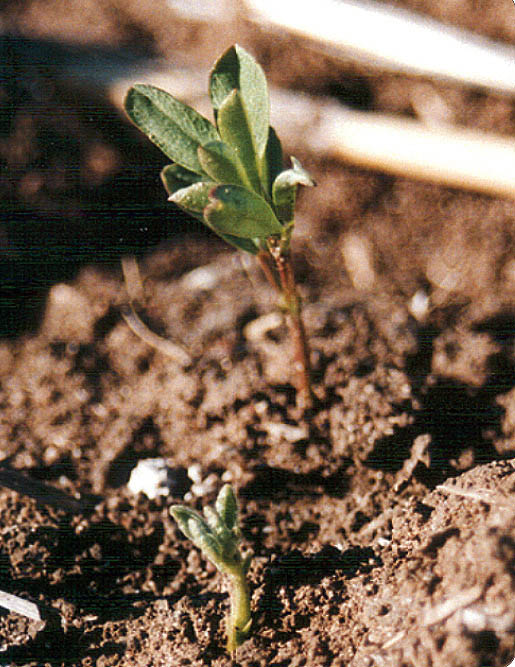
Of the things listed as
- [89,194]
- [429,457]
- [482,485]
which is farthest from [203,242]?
[482,485]

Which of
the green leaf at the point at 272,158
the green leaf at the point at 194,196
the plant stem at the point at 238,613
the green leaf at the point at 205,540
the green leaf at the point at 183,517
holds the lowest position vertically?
the plant stem at the point at 238,613

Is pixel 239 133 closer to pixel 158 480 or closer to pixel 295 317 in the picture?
pixel 295 317

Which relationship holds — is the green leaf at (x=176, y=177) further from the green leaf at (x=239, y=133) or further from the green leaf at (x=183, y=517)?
the green leaf at (x=183, y=517)

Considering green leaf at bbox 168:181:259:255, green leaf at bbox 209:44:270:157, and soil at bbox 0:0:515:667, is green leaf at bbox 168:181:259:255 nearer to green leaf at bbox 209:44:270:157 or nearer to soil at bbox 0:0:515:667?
green leaf at bbox 209:44:270:157

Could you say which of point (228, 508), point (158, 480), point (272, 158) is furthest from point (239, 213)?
point (158, 480)

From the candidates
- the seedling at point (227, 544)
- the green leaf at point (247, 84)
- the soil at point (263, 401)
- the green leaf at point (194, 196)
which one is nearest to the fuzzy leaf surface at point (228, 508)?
the seedling at point (227, 544)

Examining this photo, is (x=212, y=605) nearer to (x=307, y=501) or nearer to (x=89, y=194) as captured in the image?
(x=307, y=501)

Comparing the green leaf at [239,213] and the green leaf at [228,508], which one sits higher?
the green leaf at [239,213]
